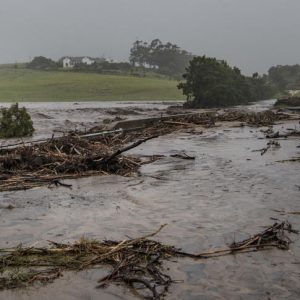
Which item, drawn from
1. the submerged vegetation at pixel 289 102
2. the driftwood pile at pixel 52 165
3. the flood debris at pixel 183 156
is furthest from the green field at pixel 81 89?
the driftwood pile at pixel 52 165

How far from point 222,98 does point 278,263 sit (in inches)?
1973

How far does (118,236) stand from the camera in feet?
20.4

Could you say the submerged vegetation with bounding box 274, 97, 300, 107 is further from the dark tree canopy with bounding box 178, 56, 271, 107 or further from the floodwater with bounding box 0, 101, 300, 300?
the floodwater with bounding box 0, 101, 300, 300

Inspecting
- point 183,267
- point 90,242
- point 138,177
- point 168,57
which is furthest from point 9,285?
point 168,57

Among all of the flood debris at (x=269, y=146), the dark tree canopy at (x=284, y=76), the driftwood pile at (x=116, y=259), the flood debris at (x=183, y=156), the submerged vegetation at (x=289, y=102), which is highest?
the dark tree canopy at (x=284, y=76)

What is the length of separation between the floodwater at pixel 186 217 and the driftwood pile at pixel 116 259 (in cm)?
14

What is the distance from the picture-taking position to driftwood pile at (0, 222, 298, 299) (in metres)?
4.64

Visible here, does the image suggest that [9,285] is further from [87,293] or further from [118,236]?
[118,236]

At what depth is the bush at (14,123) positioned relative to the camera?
22078 millimetres

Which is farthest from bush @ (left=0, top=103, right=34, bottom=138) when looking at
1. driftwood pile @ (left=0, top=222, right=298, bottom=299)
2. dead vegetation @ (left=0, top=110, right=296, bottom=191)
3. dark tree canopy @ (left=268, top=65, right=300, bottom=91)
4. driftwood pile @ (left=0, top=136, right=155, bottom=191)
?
dark tree canopy @ (left=268, top=65, right=300, bottom=91)

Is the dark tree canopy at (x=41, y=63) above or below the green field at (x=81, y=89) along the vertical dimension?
above

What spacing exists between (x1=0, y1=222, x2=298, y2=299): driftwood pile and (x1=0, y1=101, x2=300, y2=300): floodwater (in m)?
0.14

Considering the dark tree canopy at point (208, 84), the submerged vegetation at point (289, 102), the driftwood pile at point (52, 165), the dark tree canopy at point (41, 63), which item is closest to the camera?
the driftwood pile at point (52, 165)

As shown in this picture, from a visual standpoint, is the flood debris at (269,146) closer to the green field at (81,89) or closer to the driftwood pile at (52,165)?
the driftwood pile at (52,165)
